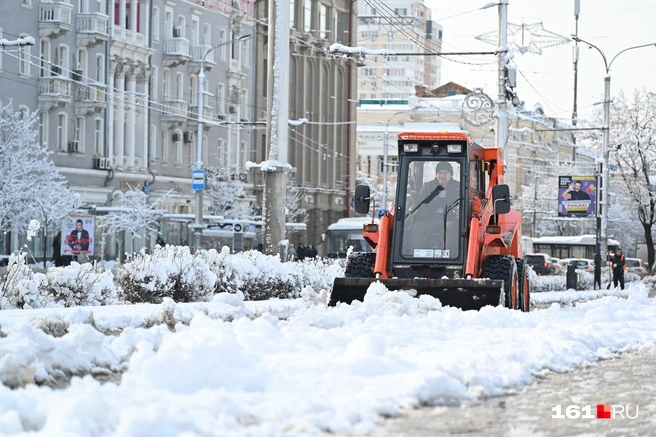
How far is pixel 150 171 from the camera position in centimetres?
6378

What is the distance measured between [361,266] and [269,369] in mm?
11251

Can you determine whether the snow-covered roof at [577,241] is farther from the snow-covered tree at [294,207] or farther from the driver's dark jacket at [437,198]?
the driver's dark jacket at [437,198]

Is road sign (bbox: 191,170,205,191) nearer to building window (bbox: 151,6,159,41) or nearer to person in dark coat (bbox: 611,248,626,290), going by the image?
building window (bbox: 151,6,159,41)

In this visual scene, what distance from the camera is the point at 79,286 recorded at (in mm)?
21312

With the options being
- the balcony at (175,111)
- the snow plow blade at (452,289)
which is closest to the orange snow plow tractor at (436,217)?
the snow plow blade at (452,289)

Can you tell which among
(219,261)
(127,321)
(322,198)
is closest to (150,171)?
(322,198)

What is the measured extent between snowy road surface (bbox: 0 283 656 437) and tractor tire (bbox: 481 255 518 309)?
13.7ft

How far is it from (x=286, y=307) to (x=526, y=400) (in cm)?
1046

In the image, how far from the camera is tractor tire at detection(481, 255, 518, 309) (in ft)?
66.2

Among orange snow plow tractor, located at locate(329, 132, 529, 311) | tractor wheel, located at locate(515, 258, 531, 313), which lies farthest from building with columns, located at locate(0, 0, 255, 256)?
orange snow plow tractor, located at locate(329, 132, 529, 311)

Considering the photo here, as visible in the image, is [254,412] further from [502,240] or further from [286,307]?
[502,240]

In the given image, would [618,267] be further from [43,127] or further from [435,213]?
[435,213]

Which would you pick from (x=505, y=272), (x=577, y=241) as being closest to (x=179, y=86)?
(x=577, y=241)

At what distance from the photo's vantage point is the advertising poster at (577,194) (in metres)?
59.9
